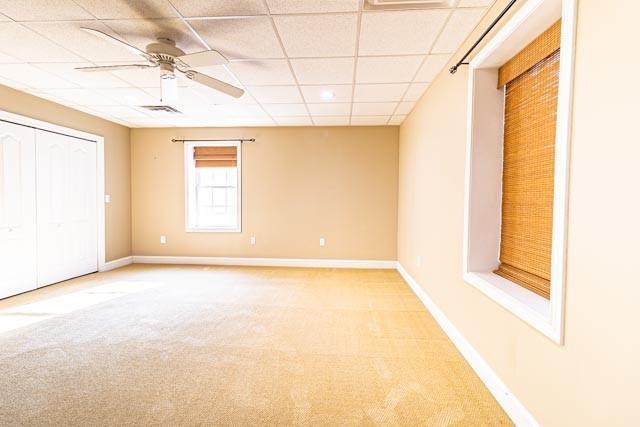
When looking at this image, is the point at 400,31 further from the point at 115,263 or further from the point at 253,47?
the point at 115,263

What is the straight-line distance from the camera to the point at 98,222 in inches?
199

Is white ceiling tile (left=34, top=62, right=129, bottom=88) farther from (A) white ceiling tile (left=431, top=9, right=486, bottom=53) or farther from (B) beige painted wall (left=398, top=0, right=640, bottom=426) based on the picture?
(B) beige painted wall (left=398, top=0, right=640, bottom=426)

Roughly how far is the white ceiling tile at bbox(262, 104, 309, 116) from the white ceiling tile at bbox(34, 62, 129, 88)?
1739 millimetres

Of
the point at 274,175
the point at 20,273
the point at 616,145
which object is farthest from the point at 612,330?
the point at 20,273

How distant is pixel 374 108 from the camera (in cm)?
430

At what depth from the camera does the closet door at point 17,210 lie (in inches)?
143

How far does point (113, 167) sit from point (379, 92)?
469 cm

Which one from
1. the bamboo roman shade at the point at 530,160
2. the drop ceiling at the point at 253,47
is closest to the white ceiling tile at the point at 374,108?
the drop ceiling at the point at 253,47

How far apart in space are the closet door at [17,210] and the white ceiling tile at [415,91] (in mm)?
4819

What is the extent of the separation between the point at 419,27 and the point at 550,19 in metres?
0.89

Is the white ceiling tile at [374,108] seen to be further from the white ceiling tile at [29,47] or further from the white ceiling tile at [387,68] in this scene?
the white ceiling tile at [29,47]

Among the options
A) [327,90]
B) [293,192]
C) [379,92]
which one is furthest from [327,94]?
[293,192]

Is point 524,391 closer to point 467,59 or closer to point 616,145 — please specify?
point 616,145

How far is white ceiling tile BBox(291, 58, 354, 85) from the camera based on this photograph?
2844 millimetres
